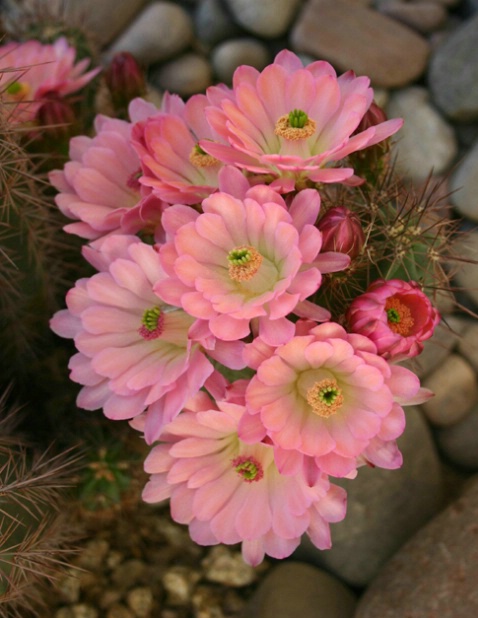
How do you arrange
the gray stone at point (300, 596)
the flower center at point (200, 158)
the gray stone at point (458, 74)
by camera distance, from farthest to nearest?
the gray stone at point (458, 74) → the gray stone at point (300, 596) → the flower center at point (200, 158)

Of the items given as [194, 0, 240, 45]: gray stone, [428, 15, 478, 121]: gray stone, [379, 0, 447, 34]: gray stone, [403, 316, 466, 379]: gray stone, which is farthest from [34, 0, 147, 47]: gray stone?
[403, 316, 466, 379]: gray stone

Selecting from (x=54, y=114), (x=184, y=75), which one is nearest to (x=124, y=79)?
(x=54, y=114)

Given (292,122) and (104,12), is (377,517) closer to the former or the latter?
(292,122)

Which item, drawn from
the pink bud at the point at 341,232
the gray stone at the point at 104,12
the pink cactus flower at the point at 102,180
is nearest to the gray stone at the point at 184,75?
the gray stone at the point at 104,12

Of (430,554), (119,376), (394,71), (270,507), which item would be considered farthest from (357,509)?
(394,71)

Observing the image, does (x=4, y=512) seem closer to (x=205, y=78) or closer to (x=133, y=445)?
(x=133, y=445)

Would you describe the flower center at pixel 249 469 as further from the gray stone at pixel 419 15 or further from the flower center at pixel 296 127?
the gray stone at pixel 419 15
